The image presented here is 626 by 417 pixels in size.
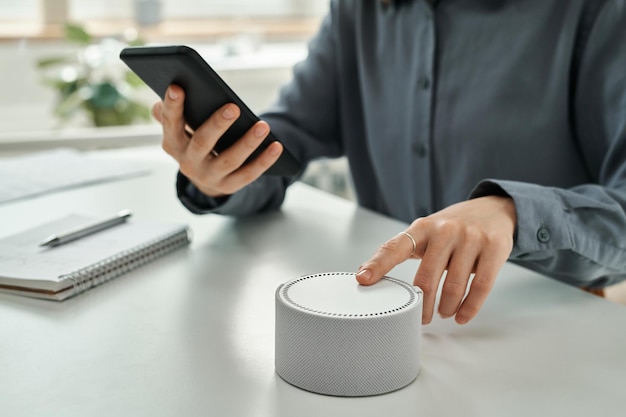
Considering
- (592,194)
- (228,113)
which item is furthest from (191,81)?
(592,194)

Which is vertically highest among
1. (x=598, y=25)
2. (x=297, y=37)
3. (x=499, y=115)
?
(x=598, y=25)

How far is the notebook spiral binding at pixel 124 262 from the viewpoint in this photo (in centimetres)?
93

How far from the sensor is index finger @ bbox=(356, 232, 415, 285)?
0.73 m

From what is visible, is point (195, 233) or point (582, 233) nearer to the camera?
point (582, 233)

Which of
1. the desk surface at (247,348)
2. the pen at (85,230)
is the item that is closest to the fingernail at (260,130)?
the desk surface at (247,348)

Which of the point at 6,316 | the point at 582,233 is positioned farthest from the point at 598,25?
the point at 6,316

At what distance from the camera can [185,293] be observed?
926 millimetres

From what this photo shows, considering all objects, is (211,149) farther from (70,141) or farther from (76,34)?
(76,34)

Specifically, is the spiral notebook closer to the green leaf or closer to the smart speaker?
the smart speaker

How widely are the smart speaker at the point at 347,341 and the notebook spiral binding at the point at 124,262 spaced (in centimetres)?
33

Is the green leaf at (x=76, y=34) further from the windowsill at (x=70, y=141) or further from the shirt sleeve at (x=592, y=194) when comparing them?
the shirt sleeve at (x=592, y=194)

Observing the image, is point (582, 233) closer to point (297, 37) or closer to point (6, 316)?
point (6, 316)

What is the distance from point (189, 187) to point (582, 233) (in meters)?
0.59

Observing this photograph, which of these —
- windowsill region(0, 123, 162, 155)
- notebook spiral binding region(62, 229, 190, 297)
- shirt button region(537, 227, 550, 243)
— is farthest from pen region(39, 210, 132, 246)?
windowsill region(0, 123, 162, 155)
